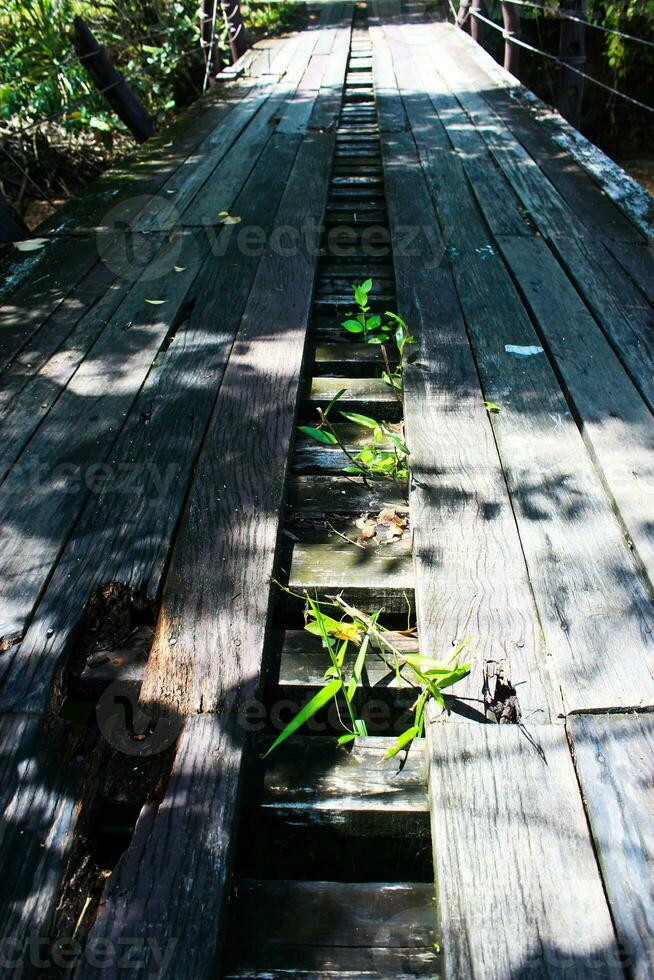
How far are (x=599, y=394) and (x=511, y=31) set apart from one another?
5.54 m

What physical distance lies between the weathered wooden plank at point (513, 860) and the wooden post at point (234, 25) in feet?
23.5

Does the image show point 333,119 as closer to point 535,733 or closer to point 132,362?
point 132,362

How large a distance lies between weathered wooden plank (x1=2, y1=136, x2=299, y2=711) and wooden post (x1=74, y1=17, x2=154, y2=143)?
3.00 m

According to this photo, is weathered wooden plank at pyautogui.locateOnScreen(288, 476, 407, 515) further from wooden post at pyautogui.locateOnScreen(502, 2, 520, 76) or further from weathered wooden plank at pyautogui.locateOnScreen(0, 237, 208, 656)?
wooden post at pyautogui.locateOnScreen(502, 2, 520, 76)

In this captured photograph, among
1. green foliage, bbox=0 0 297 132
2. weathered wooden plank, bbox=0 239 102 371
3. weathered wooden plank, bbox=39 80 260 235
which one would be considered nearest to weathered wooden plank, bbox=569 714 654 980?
weathered wooden plank, bbox=0 239 102 371

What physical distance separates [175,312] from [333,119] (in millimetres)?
2857

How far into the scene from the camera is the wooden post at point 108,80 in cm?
473

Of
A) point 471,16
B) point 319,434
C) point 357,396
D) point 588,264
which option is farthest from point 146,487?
point 471,16

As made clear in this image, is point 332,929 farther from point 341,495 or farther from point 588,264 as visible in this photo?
point 588,264

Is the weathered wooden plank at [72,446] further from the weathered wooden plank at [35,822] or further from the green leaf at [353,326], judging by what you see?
the green leaf at [353,326]

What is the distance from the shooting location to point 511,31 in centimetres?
620

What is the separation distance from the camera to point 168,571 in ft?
5.22

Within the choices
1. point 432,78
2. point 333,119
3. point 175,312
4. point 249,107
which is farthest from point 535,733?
point 432,78

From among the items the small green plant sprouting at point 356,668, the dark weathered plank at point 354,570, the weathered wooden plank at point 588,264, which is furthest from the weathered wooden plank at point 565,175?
the small green plant sprouting at point 356,668
